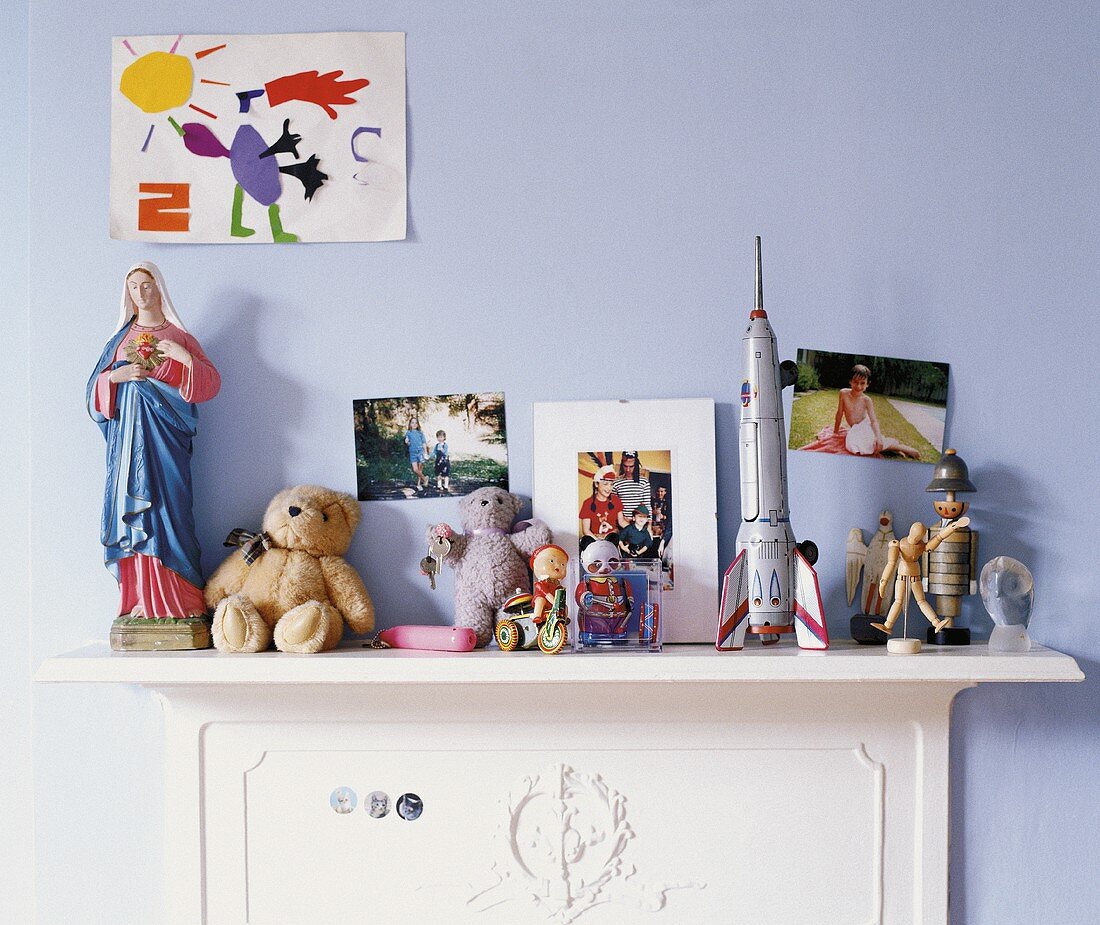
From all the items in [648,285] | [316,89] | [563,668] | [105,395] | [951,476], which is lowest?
[563,668]

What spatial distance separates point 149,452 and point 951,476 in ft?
3.23

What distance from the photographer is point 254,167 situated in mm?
1268

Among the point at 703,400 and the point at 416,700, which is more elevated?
the point at 703,400

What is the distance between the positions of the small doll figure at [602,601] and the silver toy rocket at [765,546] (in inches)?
4.6

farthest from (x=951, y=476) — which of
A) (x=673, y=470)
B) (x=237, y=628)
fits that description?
(x=237, y=628)

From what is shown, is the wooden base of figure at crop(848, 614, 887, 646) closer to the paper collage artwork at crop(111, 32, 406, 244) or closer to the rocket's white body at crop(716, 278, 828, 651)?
the rocket's white body at crop(716, 278, 828, 651)

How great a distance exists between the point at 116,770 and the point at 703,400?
2.99 feet

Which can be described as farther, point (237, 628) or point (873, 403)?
point (873, 403)

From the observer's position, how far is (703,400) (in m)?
1.25

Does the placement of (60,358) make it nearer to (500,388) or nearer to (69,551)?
(69,551)

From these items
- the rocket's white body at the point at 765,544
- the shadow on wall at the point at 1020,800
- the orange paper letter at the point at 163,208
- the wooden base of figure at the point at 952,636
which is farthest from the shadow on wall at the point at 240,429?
the shadow on wall at the point at 1020,800

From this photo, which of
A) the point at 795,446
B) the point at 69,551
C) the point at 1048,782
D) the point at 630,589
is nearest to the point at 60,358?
the point at 69,551

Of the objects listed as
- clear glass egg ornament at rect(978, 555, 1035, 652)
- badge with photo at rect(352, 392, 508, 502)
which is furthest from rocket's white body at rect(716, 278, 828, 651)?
badge with photo at rect(352, 392, 508, 502)

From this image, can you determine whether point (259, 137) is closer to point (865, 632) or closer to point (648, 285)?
point (648, 285)
